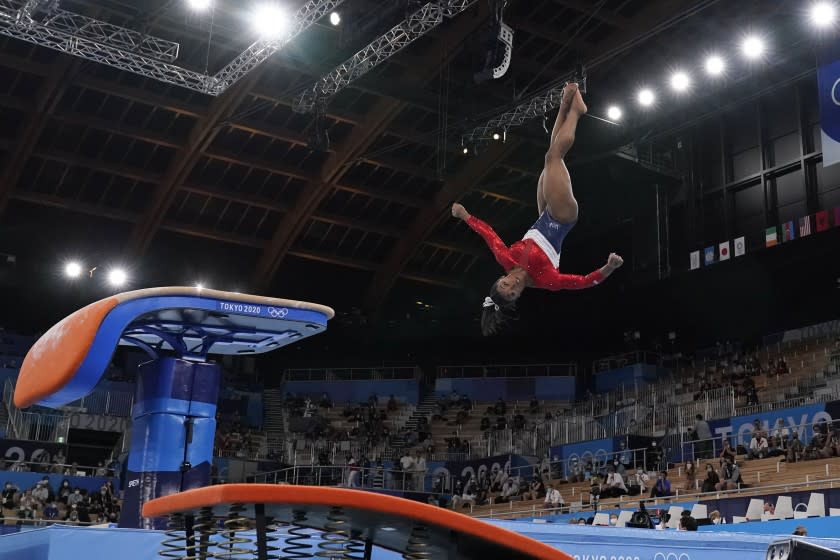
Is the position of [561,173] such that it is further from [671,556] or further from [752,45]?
[752,45]

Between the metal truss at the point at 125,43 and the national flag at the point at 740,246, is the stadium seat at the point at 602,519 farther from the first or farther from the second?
the national flag at the point at 740,246

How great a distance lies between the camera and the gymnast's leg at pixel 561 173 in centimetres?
695

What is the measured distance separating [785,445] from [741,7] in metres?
10.1

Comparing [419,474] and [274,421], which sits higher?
[274,421]

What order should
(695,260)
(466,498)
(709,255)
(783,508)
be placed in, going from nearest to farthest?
(783,508) → (466,498) → (709,255) → (695,260)

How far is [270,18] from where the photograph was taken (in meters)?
16.6

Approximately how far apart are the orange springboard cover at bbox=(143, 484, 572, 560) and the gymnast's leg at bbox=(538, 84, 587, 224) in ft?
16.3

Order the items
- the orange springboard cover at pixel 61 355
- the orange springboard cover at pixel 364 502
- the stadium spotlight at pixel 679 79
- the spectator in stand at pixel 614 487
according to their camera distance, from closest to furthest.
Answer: the orange springboard cover at pixel 364 502
the orange springboard cover at pixel 61 355
the spectator in stand at pixel 614 487
the stadium spotlight at pixel 679 79

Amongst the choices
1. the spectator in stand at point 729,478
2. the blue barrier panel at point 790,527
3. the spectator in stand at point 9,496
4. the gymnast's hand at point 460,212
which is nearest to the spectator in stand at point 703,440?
the spectator in stand at point 729,478

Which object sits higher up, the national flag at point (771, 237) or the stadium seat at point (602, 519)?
the national flag at point (771, 237)

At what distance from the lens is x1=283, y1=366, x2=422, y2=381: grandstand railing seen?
30438 mm

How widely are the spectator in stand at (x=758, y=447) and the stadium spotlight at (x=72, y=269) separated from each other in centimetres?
1951

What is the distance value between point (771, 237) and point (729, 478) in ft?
31.9

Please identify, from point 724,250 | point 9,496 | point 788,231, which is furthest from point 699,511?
point 9,496
